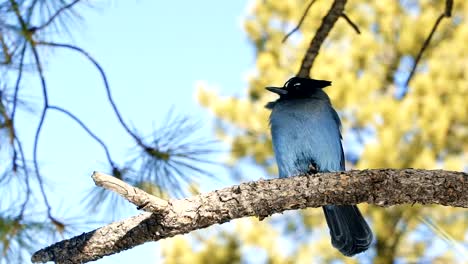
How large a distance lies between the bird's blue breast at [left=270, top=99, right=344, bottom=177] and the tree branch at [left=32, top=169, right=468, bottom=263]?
86cm

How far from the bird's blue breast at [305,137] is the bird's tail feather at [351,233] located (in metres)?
0.28

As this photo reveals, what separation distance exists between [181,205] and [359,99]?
326 inches

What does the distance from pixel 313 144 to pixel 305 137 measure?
0.05 m

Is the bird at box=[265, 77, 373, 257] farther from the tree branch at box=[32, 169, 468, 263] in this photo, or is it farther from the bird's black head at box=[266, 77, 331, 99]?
the tree branch at box=[32, 169, 468, 263]

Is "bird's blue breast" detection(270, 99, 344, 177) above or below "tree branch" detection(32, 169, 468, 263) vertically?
above

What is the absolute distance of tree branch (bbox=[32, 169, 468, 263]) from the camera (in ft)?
7.25

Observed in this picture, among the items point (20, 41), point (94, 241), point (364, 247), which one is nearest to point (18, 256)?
point (94, 241)

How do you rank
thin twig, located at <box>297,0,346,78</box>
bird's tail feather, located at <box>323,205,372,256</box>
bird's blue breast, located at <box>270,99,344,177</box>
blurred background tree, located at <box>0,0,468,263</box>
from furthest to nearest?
blurred background tree, located at <box>0,0,468,263</box> < thin twig, located at <box>297,0,346,78</box> < bird's blue breast, located at <box>270,99,344,177</box> < bird's tail feather, located at <box>323,205,372,256</box>

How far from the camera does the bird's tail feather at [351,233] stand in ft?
9.50

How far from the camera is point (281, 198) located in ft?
7.38

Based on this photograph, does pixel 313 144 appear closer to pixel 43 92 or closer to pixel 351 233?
pixel 351 233

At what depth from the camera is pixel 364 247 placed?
2898 millimetres

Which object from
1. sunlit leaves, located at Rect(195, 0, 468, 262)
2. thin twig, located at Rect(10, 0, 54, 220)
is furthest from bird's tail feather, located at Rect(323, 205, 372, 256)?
sunlit leaves, located at Rect(195, 0, 468, 262)

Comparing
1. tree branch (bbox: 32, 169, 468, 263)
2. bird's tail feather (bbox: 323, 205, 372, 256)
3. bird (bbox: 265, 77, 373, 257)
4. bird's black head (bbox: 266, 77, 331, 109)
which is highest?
bird's black head (bbox: 266, 77, 331, 109)
